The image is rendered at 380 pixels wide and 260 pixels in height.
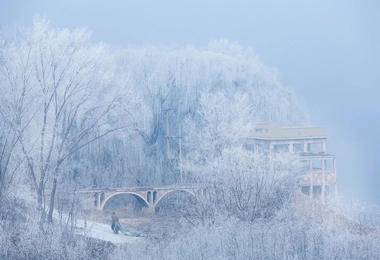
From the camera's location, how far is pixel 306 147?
953 inches

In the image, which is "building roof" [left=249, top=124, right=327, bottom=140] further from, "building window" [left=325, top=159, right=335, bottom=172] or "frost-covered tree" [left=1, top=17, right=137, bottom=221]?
"frost-covered tree" [left=1, top=17, right=137, bottom=221]

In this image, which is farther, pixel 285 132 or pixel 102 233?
pixel 285 132

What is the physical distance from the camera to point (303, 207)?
1375 cm

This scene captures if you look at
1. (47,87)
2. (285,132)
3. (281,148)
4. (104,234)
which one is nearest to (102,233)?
(104,234)

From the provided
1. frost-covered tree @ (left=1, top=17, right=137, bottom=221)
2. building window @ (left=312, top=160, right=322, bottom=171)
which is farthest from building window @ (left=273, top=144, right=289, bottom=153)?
frost-covered tree @ (left=1, top=17, right=137, bottom=221)

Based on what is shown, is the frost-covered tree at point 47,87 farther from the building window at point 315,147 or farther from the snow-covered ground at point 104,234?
the building window at point 315,147

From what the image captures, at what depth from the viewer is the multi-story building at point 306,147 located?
21859 millimetres

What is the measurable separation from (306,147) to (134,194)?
26.1 feet

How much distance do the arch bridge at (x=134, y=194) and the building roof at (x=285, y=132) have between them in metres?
4.46

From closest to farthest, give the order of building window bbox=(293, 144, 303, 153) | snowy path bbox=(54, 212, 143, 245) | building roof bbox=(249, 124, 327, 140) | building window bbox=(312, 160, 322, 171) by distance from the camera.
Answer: snowy path bbox=(54, 212, 143, 245)
building roof bbox=(249, 124, 327, 140)
building window bbox=(312, 160, 322, 171)
building window bbox=(293, 144, 303, 153)

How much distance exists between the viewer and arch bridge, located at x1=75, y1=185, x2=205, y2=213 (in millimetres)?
20375

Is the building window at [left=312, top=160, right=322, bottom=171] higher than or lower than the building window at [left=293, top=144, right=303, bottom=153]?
lower

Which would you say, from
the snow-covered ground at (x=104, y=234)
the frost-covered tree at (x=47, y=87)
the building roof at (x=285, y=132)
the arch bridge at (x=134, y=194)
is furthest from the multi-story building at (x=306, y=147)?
the frost-covered tree at (x=47, y=87)

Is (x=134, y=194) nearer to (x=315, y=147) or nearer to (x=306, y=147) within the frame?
(x=306, y=147)
